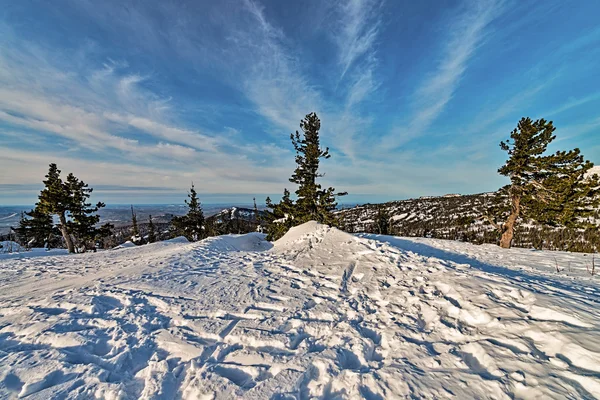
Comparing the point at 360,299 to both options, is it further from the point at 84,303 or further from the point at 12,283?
the point at 12,283

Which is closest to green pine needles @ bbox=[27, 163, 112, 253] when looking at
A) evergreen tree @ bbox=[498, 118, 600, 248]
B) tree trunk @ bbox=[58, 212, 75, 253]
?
tree trunk @ bbox=[58, 212, 75, 253]

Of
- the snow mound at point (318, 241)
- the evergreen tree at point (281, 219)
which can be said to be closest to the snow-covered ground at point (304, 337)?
the snow mound at point (318, 241)

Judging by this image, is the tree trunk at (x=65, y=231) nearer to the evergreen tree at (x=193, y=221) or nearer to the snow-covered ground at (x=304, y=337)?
the evergreen tree at (x=193, y=221)

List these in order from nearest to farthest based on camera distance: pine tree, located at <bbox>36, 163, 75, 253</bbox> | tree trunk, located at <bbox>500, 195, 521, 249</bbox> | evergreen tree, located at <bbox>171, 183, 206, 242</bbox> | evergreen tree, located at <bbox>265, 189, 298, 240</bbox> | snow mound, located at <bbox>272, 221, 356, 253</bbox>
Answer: snow mound, located at <bbox>272, 221, 356, 253</bbox> → tree trunk, located at <bbox>500, 195, 521, 249</bbox> → pine tree, located at <bbox>36, 163, 75, 253</bbox> → evergreen tree, located at <bbox>265, 189, 298, 240</bbox> → evergreen tree, located at <bbox>171, 183, 206, 242</bbox>

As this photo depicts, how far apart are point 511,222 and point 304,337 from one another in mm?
18772

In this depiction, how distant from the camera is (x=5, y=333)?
3.71 meters

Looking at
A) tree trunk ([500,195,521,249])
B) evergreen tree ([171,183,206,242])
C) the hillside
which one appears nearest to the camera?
tree trunk ([500,195,521,249])

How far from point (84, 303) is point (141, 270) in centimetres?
264

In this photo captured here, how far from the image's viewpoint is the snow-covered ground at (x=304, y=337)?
2545 mm

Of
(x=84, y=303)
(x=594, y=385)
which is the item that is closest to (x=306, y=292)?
(x=594, y=385)

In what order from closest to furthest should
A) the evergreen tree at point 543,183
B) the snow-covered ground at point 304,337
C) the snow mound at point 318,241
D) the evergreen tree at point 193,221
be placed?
the snow-covered ground at point 304,337 < the snow mound at point 318,241 < the evergreen tree at point 543,183 < the evergreen tree at point 193,221

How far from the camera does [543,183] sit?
13.6 m

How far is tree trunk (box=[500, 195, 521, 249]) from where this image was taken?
14883mm

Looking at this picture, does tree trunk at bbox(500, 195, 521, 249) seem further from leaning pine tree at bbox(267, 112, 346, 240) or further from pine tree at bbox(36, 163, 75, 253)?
pine tree at bbox(36, 163, 75, 253)
